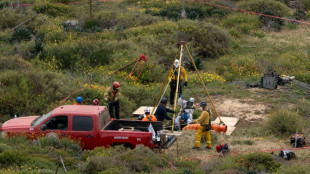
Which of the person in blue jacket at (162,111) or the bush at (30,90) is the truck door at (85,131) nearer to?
the person in blue jacket at (162,111)

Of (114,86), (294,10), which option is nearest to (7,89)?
(114,86)

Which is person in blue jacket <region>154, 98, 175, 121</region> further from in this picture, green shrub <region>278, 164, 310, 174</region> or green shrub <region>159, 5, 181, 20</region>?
green shrub <region>159, 5, 181, 20</region>

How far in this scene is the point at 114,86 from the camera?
17250 millimetres

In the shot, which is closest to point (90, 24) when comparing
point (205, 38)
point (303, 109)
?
point (205, 38)

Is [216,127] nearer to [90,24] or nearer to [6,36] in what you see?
[6,36]

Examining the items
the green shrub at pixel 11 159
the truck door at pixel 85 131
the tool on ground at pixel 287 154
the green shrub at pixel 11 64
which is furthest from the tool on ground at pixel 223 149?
the green shrub at pixel 11 64

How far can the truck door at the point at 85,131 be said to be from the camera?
14.4 meters

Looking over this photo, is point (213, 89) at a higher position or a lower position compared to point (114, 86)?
lower

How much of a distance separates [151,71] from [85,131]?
9802 millimetres

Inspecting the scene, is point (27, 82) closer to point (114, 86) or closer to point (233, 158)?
point (114, 86)

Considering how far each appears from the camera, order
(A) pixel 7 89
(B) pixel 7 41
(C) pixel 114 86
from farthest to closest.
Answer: (B) pixel 7 41, (A) pixel 7 89, (C) pixel 114 86

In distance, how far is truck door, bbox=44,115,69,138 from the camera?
14.4 m

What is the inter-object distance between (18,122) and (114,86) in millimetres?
3461

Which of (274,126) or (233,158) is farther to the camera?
(274,126)
